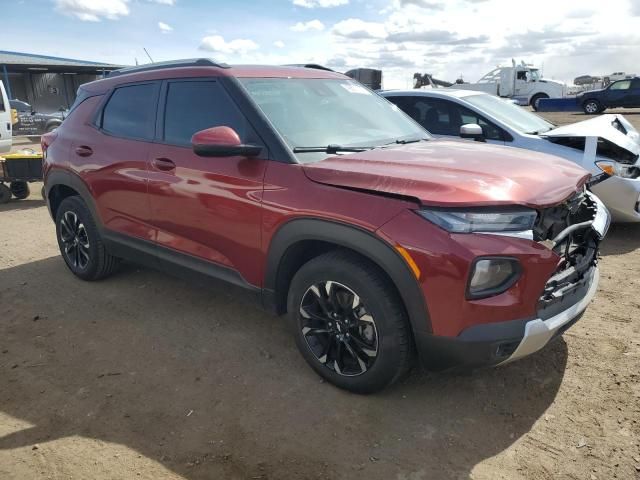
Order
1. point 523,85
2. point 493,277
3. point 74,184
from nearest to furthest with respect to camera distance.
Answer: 1. point 493,277
2. point 74,184
3. point 523,85

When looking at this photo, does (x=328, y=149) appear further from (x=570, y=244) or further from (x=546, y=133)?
(x=546, y=133)

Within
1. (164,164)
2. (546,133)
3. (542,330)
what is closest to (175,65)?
(164,164)

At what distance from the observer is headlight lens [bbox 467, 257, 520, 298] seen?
7.83 ft

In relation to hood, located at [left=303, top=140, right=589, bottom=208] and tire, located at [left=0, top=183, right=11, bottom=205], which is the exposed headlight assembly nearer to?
hood, located at [left=303, top=140, right=589, bottom=208]

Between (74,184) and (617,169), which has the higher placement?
(74,184)

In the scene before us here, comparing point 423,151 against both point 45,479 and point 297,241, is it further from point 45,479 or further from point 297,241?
point 45,479

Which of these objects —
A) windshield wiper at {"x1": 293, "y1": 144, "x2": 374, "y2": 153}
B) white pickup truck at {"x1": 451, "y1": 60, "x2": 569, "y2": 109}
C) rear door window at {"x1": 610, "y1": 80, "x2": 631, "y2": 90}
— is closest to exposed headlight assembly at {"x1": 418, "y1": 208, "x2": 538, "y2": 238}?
windshield wiper at {"x1": 293, "y1": 144, "x2": 374, "y2": 153}

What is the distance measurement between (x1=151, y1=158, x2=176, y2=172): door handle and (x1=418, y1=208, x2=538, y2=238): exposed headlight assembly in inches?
77.0

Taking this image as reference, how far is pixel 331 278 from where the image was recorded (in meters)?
2.84

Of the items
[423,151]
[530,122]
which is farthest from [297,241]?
[530,122]

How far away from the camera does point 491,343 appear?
244 centimetres

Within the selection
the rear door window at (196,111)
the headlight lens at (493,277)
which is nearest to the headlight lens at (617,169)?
the headlight lens at (493,277)

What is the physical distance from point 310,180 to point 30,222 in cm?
626

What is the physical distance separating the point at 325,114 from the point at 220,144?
0.87 meters
